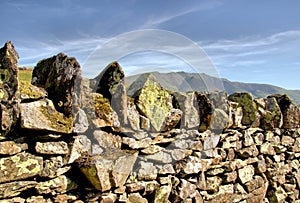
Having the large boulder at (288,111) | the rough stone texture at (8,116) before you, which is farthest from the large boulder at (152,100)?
the large boulder at (288,111)

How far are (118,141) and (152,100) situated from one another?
1.12 meters

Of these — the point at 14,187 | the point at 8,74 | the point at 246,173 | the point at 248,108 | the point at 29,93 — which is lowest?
the point at 246,173

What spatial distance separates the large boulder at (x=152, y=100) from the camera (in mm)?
5492

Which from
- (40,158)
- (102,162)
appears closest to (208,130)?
(102,162)

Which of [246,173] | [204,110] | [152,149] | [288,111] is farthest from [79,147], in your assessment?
[288,111]

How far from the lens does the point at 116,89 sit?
5062mm

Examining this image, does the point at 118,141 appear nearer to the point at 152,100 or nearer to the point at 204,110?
the point at 152,100

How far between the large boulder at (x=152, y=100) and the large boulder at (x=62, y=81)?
146 cm

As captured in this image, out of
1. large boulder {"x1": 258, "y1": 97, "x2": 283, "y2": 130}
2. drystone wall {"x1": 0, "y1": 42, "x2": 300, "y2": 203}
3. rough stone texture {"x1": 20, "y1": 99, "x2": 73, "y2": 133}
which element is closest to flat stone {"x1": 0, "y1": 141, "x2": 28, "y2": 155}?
drystone wall {"x1": 0, "y1": 42, "x2": 300, "y2": 203}

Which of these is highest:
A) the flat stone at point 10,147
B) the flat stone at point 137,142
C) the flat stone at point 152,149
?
the flat stone at point 10,147

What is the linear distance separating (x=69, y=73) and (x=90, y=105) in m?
0.66

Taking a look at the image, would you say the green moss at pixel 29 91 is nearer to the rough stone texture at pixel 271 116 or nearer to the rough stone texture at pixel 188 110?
the rough stone texture at pixel 188 110

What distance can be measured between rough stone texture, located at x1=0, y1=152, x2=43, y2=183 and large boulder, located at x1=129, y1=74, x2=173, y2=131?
2.15 m

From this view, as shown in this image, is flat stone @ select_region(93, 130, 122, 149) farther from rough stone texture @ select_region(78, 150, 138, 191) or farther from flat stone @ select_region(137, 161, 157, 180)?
flat stone @ select_region(137, 161, 157, 180)
